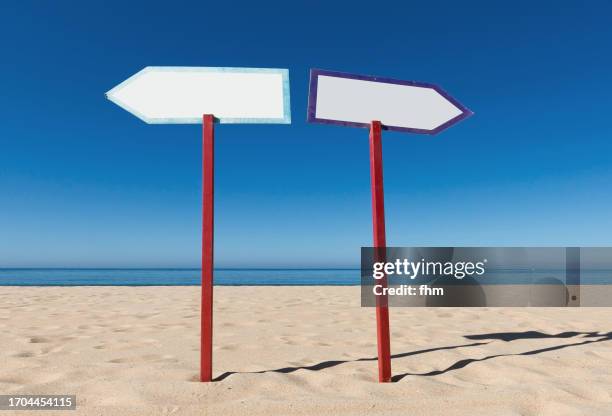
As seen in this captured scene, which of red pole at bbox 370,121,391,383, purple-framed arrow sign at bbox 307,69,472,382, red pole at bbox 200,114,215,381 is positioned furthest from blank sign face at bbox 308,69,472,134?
red pole at bbox 200,114,215,381

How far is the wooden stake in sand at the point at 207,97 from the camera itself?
3199mm

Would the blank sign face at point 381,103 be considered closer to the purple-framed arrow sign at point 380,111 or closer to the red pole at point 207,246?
the purple-framed arrow sign at point 380,111

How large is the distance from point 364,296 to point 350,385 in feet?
22.3

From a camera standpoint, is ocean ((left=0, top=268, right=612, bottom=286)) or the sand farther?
ocean ((left=0, top=268, right=612, bottom=286))

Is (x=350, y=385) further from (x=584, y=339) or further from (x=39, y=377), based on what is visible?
(x=584, y=339)

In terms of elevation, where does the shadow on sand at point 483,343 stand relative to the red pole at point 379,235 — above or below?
below

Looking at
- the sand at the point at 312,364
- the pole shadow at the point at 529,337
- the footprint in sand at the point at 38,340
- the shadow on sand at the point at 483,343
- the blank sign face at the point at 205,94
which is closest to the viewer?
the sand at the point at 312,364

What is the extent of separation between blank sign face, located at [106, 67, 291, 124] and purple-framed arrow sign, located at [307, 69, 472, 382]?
31 cm

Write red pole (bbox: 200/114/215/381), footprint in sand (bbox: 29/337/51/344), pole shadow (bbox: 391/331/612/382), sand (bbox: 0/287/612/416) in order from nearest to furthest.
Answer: sand (bbox: 0/287/612/416) < red pole (bbox: 200/114/215/381) < pole shadow (bbox: 391/331/612/382) < footprint in sand (bbox: 29/337/51/344)

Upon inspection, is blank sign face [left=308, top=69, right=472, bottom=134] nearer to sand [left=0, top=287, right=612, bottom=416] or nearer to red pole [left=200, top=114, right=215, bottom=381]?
red pole [left=200, top=114, right=215, bottom=381]

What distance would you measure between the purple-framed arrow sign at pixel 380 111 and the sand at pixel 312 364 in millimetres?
570

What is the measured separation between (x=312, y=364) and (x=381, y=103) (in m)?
2.49

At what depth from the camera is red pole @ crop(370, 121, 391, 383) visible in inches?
A: 124

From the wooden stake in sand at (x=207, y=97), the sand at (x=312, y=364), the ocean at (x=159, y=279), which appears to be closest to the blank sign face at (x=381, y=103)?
the wooden stake in sand at (x=207, y=97)
